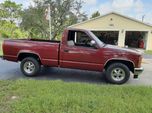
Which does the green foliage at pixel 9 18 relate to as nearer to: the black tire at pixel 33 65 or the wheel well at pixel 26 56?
the wheel well at pixel 26 56

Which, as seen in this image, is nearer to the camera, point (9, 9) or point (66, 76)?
point (66, 76)

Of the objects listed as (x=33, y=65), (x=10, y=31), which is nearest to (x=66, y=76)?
(x=33, y=65)

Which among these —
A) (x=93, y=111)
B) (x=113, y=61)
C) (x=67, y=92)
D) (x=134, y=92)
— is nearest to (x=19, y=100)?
(x=67, y=92)

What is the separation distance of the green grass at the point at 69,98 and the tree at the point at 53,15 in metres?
27.0

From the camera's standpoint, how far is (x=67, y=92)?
5.91m

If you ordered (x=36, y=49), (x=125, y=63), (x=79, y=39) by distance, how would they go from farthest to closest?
(x=79, y=39) < (x=36, y=49) < (x=125, y=63)

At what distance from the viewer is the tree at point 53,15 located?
32938 mm

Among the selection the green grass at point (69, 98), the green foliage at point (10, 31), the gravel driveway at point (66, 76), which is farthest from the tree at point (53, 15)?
the green grass at point (69, 98)

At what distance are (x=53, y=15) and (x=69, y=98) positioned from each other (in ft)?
95.4

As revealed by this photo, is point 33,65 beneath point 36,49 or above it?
beneath

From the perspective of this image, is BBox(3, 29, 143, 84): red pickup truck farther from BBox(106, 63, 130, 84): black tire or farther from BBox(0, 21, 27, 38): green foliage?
BBox(0, 21, 27, 38): green foliage

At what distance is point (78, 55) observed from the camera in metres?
7.91

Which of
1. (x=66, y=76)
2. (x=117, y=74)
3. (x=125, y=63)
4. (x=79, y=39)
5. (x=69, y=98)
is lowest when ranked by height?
(x=66, y=76)

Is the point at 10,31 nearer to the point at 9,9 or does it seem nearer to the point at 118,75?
the point at 9,9
